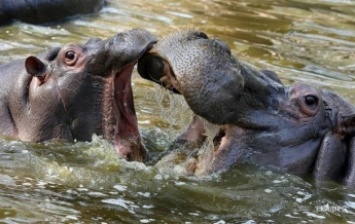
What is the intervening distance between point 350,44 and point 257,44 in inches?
58.1

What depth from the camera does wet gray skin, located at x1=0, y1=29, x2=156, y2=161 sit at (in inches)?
213

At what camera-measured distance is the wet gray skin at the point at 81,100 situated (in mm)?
5410

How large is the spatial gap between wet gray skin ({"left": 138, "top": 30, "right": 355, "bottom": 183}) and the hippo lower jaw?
1.08ft

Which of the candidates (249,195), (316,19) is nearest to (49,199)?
(249,195)

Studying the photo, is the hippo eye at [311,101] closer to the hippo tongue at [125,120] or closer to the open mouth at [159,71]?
the open mouth at [159,71]

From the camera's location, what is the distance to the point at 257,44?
34.6 ft

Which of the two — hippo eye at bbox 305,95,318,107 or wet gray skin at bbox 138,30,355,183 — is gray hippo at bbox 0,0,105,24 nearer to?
Result: wet gray skin at bbox 138,30,355,183

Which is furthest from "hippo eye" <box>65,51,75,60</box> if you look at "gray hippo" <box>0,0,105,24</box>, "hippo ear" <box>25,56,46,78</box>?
"gray hippo" <box>0,0,105,24</box>

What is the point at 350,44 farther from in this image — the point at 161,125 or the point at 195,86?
the point at 195,86

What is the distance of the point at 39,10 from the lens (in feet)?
34.6

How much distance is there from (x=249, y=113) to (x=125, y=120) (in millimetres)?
994

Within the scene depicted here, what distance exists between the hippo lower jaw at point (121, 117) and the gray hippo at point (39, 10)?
480 centimetres

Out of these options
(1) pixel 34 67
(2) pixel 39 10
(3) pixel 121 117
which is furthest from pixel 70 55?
(2) pixel 39 10

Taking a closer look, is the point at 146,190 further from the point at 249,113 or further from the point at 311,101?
the point at 311,101
